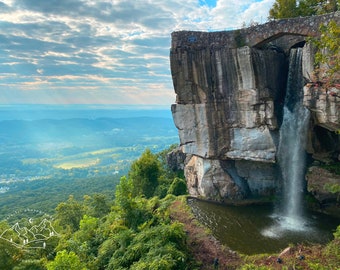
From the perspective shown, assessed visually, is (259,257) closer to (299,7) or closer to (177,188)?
(177,188)

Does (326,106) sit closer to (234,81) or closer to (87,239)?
(234,81)

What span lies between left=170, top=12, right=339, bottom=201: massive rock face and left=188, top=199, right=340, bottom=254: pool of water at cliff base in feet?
8.65

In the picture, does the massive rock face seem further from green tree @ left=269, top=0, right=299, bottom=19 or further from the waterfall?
green tree @ left=269, top=0, right=299, bottom=19

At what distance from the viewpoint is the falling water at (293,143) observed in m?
19.4

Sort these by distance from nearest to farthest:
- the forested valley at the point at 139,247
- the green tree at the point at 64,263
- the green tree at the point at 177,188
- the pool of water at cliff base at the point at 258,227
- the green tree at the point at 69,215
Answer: the green tree at the point at 64,263, the forested valley at the point at 139,247, the pool of water at cliff base at the point at 258,227, the green tree at the point at 177,188, the green tree at the point at 69,215

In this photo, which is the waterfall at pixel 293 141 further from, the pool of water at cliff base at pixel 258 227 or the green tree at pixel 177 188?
the green tree at pixel 177 188

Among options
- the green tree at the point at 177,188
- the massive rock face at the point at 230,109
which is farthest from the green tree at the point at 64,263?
the green tree at the point at 177,188

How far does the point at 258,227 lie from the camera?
16938mm

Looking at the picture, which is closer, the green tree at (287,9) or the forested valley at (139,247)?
the forested valley at (139,247)

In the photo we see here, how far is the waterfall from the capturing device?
19453 mm

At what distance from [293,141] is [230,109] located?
488 centimetres

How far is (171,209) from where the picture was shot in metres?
20.0

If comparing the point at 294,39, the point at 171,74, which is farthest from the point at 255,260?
the point at 294,39

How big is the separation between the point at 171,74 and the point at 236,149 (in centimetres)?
748
